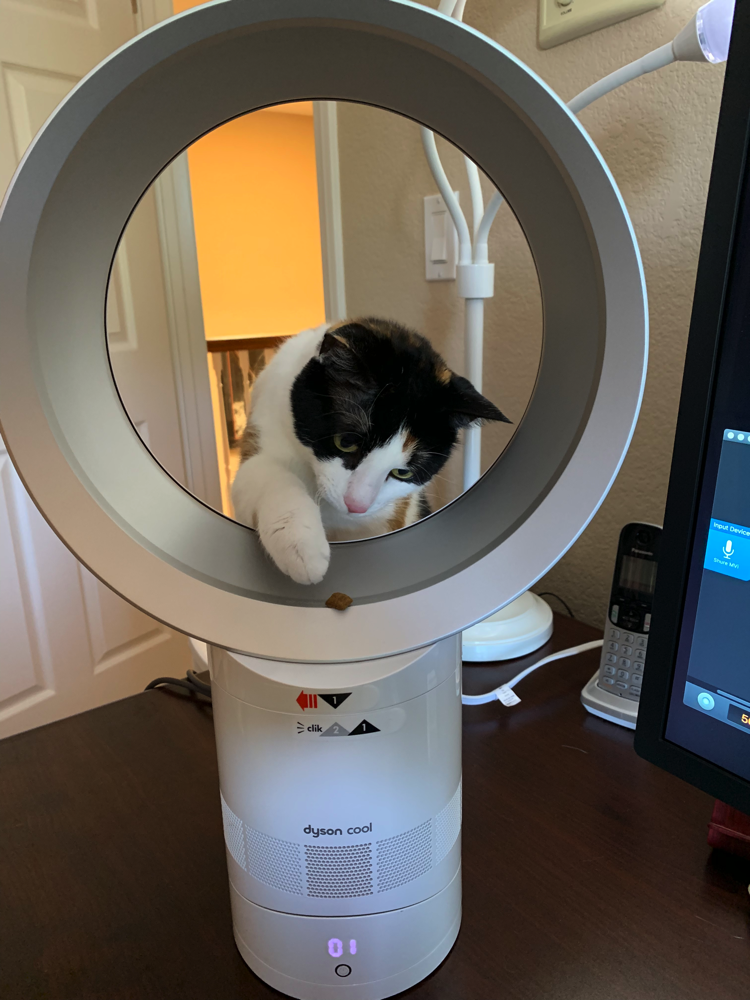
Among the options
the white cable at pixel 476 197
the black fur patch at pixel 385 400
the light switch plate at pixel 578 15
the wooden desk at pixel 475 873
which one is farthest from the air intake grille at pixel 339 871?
the light switch plate at pixel 578 15

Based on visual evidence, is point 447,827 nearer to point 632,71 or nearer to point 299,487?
point 299,487

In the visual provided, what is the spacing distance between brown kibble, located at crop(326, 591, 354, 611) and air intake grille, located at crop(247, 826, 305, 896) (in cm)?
14

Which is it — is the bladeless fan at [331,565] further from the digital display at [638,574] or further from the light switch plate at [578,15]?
the light switch plate at [578,15]

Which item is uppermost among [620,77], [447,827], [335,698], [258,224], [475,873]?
[620,77]

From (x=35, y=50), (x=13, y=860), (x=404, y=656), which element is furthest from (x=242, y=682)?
(x=35, y=50)

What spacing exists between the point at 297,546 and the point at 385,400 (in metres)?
0.28

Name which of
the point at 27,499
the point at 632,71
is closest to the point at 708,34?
the point at 632,71

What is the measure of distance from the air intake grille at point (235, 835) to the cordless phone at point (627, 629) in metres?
0.44

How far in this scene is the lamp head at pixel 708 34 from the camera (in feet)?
1.65

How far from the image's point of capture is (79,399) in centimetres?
35

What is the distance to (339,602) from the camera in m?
0.34

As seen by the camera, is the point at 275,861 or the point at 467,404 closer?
the point at 275,861

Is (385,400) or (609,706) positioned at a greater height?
(385,400)

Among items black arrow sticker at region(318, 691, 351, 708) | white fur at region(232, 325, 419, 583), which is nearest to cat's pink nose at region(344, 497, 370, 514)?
white fur at region(232, 325, 419, 583)
